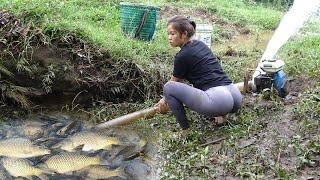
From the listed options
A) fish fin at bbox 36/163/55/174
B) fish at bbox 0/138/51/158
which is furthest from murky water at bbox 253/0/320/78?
fish fin at bbox 36/163/55/174

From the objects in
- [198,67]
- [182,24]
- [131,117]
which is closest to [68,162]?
[131,117]

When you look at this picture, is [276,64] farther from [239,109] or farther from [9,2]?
[9,2]

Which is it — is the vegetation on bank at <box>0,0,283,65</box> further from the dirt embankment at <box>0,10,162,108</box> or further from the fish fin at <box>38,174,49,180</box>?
the fish fin at <box>38,174,49,180</box>

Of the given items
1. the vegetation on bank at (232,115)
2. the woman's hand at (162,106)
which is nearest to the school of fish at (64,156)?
the woman's hand at (162,106)

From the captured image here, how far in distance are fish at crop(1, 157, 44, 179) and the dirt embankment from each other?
4.68 feet

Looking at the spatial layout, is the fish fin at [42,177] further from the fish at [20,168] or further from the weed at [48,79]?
the weed at [48,79]

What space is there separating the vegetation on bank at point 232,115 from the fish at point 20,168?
1.10 meters

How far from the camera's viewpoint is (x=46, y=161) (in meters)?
4.48

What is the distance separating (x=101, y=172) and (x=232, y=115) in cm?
162

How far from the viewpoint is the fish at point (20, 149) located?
4.59 metres

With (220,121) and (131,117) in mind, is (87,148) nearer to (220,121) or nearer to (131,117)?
(131,117)

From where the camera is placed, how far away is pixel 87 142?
192 inches

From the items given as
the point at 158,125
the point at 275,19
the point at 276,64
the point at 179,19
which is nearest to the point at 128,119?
the point at 158,125

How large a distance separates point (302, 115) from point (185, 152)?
1149 millimetres
